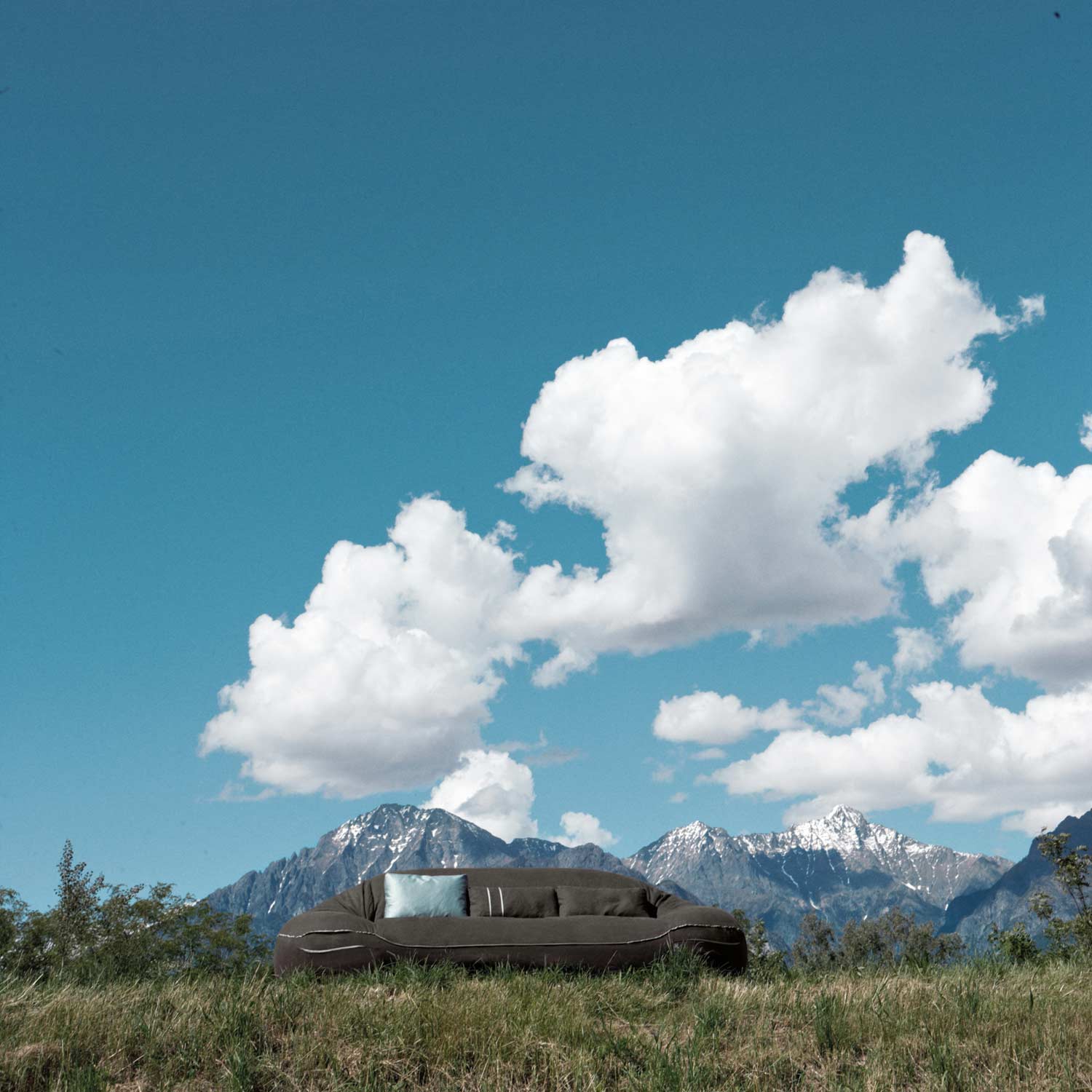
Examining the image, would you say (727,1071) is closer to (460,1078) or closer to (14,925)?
(460,1078)

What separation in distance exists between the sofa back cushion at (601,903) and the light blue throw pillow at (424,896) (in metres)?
1.20

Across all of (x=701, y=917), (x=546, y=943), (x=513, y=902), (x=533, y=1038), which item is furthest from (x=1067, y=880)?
(x=533, y=1038)

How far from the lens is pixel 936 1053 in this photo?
5559mm

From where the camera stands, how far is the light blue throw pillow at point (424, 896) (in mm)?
11656

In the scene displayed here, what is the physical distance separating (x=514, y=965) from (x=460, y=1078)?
4.00m

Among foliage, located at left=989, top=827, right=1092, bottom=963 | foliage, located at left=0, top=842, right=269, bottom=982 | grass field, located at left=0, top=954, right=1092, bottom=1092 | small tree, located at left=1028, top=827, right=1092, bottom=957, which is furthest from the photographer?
foliage, located at left=0, top=842, right=269, bottom=982

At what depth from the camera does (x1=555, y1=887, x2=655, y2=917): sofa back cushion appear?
12117mm

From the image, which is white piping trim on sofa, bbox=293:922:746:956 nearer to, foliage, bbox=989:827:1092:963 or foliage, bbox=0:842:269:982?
foliage, bbox=989:827:1092:963

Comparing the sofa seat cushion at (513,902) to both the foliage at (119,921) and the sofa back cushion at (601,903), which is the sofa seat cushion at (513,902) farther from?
the foliage at (119,921)

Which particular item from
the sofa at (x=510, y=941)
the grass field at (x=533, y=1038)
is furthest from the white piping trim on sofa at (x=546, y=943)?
the grass field at (x=533, y=1038)

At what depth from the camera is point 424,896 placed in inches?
464

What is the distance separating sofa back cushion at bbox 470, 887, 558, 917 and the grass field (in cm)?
507

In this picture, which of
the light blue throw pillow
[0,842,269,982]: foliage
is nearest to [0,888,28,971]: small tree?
[0,842,269,982]: foliage

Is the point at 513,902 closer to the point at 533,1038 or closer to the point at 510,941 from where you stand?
the point at 510,941
